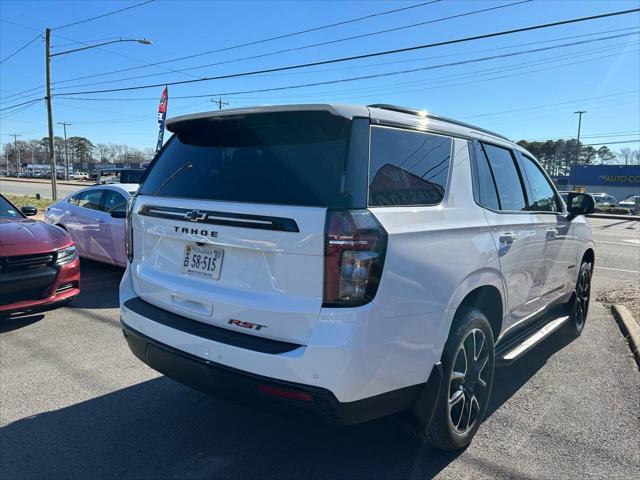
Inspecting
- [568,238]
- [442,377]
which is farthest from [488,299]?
[568,238]

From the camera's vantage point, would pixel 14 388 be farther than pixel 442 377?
Yes

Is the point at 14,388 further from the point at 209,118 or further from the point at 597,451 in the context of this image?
the point at 597,451

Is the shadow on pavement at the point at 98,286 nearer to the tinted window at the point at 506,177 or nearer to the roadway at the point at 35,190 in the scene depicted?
the tinted window at the point at 506,177

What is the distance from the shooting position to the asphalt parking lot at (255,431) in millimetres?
2941

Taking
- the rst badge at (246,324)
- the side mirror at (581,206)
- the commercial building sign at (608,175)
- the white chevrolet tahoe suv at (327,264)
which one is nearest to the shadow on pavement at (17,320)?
the white chevrolet tahoe suv at (327,264)

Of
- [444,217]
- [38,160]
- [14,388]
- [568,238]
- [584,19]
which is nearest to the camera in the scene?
[444,217]

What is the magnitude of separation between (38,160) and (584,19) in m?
168

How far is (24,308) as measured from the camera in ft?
17.3

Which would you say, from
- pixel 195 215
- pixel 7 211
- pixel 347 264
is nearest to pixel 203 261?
pixel 195 215

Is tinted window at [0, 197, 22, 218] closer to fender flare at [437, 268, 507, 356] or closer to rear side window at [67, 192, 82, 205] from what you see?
rear side window at [67, 192, 82, 205]

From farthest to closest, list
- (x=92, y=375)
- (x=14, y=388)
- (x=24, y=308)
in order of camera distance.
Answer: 1. (x=24, y=308)
2. (x=92, y=375)
3. (x=14, y=388)

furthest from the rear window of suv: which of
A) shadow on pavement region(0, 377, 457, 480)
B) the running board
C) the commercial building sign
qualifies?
the commercial building sign

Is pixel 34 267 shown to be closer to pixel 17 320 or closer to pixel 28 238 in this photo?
pixel 28 238

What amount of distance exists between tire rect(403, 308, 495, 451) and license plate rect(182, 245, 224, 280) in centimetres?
136
